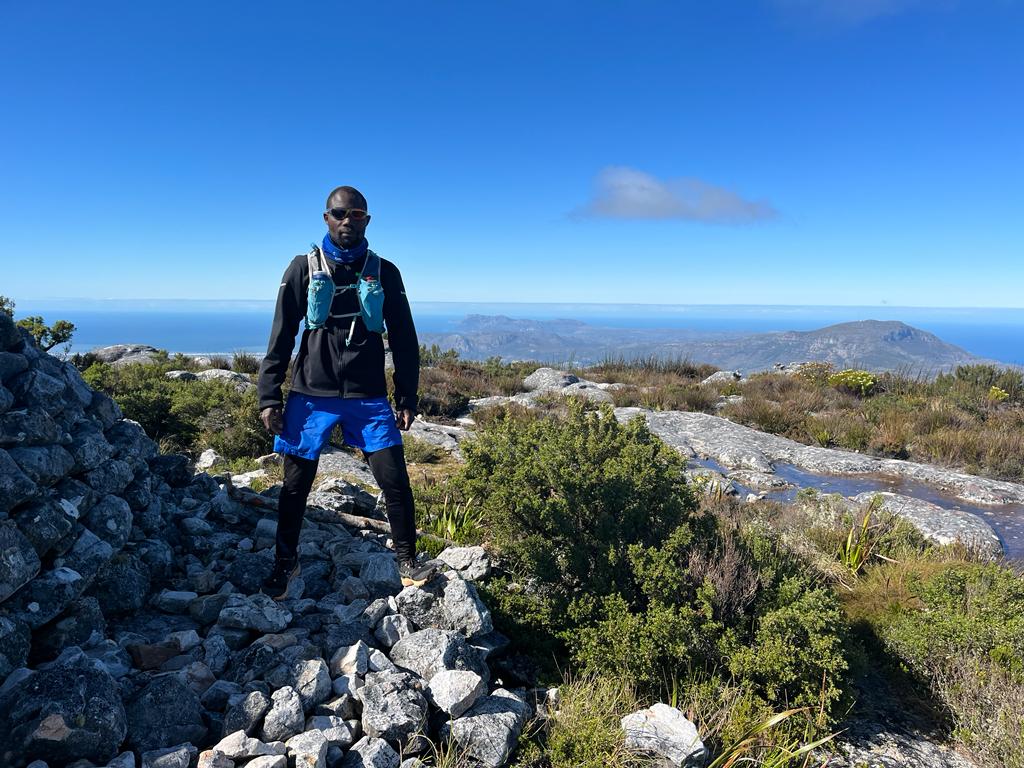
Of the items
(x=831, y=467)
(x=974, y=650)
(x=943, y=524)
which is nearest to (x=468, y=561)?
(x=974, y=650)

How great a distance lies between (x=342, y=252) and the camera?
3.96m

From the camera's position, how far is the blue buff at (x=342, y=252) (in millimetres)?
3959

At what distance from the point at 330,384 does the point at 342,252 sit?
0.89 meters

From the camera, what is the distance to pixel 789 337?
168875 mm

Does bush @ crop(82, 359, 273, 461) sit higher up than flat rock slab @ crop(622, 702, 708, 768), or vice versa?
bush @ crop(82, 359, 273, 461)

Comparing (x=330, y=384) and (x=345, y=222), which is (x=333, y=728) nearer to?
(x=330, y=384)

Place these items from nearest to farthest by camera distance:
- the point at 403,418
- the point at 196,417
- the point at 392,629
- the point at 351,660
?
1. the point at 351,660
2. the point at 392,629
3. the point at 403,418
4. the point at 196,417

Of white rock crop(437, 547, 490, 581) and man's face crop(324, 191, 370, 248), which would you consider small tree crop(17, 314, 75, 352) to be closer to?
man's face crop(324, 191, 370, 248)

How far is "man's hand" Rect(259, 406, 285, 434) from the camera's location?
156 inches

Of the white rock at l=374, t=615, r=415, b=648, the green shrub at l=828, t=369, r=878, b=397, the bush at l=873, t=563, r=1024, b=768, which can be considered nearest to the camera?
the bush at l=873, t=563, r=1024, b=768

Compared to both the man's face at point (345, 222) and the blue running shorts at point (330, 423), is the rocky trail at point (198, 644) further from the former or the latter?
the man's face at point (345, 222)

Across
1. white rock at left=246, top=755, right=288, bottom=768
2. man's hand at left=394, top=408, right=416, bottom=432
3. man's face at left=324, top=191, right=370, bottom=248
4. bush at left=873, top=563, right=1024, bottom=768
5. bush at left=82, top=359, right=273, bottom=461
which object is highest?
man's face at left=324, top=191, right=370, bottom=248

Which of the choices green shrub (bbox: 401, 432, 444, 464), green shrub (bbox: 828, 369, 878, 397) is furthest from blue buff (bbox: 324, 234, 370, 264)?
green shrub (bbox: 828, 369, 878, 397)

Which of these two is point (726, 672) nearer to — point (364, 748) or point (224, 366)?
point (364, 748)
